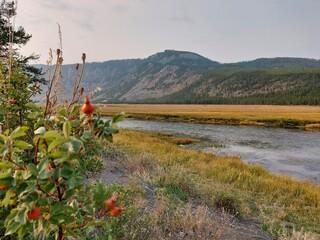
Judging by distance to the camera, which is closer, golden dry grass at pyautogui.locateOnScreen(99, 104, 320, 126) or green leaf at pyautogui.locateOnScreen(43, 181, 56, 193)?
green leaf at pyautogui.locateOnScreen(43, 181, 56, 193)

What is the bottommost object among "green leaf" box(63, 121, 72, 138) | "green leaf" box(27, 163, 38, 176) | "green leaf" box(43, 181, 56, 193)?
"green leaf" box(43, 181, 56, 193)

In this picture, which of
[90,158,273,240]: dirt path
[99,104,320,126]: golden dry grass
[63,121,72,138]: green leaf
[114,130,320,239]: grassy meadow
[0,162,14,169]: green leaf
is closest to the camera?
[63,121,72,138]: green leaf

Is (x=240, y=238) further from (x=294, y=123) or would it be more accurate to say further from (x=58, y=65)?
Result: (x=294, y=123)

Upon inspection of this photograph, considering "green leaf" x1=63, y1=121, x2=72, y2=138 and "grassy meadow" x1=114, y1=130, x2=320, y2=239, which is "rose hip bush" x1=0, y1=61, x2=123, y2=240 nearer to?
"green leaf" x1=63, y1=121, x2=72, y2=138

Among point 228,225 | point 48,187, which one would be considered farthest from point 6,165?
point 228,225

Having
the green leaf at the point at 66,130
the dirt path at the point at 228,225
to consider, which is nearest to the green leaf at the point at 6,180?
the green leaf at the point at 66,130

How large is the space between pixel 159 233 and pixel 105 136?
372cm

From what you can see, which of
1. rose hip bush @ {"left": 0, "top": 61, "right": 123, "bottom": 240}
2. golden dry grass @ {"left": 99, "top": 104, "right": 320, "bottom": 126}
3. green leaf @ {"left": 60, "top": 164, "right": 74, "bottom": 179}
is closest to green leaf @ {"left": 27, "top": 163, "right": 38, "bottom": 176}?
rose hip bush @ {"left": 0, "top": 61, "right": 123, "bottom": 240}

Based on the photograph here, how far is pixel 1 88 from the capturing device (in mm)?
3150

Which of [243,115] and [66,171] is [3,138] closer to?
[66,171]

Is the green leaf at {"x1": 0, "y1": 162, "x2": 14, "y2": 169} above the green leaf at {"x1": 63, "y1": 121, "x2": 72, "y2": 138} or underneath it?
underneath

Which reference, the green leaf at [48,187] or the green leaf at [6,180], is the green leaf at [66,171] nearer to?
the green leaf at [48,187]

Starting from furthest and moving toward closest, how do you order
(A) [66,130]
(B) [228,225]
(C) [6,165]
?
(B) [228,225] < (C) [6,165] < (A) [66,130]

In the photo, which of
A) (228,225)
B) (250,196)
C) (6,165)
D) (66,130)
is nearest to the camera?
(66,130)
